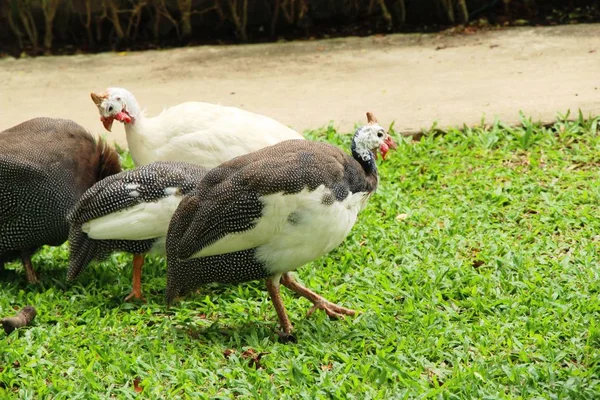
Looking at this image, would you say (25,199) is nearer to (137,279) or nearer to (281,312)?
(137,279)

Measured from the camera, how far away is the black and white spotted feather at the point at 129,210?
15.3 feet

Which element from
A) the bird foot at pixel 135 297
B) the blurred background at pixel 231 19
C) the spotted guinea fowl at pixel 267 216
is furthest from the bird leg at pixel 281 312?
the blurred background at pixel 231 19

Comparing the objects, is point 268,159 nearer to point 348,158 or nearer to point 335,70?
point 348,158

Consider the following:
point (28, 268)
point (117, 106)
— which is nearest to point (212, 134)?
point (117, 106)

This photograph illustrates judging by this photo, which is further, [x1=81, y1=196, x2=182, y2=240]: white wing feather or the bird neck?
[x1=81, y1=196, x2=182, y2=240]: white wing feather

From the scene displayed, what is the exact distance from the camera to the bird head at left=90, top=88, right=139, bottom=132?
532 centimetres

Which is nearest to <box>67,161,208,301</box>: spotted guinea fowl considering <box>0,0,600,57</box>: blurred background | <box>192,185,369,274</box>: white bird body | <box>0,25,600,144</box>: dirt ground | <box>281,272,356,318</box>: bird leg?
<box>192,185,369,274</box>: white bird body

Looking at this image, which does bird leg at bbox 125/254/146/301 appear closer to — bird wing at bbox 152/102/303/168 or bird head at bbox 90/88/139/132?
bird wing at bbox 152/102/303/168

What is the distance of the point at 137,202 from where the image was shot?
469cm

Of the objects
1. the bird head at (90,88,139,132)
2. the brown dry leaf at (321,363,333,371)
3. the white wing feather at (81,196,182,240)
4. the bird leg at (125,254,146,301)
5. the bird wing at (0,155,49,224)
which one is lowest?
the brown dry leaf at (321,363,333,371)

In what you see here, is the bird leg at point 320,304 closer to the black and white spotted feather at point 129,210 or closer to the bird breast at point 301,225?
the bird breast at point 301,225

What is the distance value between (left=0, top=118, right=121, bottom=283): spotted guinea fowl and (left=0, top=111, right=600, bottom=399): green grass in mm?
240

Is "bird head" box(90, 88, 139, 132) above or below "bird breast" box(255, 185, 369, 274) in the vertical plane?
above

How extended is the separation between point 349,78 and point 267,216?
381 cm
